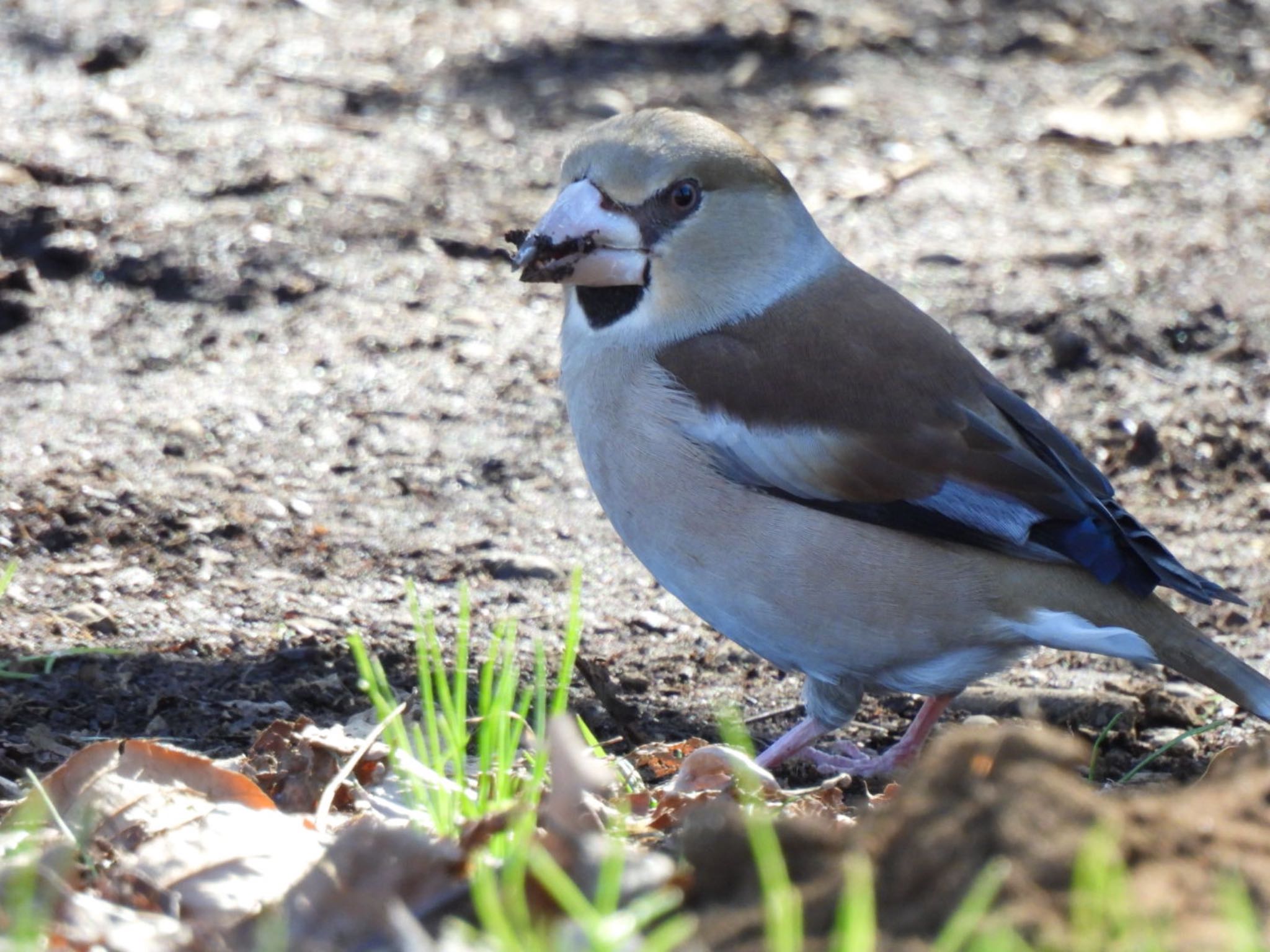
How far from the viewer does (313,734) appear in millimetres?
3396

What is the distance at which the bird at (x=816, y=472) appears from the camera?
3797mm

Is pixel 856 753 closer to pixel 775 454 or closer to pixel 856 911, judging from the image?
pixel 775 454

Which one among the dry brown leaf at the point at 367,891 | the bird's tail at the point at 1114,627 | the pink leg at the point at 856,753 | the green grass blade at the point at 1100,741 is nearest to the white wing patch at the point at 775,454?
the bird's tail at the point at 1114,627

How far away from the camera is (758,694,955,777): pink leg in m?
4.00

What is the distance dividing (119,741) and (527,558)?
1.92 meters

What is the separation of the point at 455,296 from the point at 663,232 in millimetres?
2284

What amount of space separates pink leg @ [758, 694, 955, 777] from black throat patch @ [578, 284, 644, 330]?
3.58ft

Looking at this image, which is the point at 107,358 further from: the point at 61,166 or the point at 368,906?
the point at 368,906

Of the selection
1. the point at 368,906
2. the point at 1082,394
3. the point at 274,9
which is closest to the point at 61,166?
the point at 274,9

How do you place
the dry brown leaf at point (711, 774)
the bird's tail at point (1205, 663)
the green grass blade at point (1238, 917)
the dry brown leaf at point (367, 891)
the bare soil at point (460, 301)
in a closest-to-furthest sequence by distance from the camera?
the green grass blade at point (1238, 917) → the dry brown leaf at point (367, 891) → the dry brown leaf at point (711, 774) → the bird's tail at point (1205, 663) → the bare soil at point (460, 301)

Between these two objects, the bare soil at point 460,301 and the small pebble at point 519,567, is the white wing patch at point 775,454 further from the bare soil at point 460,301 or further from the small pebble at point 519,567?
the small pebble at point 519,567

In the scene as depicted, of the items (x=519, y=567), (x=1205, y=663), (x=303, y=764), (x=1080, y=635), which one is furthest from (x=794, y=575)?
(x=519, y=567)

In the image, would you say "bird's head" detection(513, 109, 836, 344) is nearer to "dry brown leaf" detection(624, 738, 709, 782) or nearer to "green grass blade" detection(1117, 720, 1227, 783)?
"dry brown leaf" detection(624, 738, 709, 782)

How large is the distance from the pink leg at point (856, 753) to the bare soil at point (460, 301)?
89 millimetres
